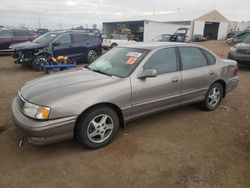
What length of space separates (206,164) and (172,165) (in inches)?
18.7

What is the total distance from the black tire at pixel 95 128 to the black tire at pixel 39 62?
23.2ft

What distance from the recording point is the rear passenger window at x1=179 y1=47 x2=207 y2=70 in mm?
4336

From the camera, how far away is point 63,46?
10.3 meters

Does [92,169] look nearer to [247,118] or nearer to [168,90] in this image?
[168,90]

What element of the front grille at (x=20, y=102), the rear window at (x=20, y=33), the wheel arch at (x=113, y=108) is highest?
the rear window at (x=20, y=33)

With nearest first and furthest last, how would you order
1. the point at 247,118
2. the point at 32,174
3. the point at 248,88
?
the point at 32,174, the point at 247,118, the point at 248,88

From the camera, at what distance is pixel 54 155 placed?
3.29 m

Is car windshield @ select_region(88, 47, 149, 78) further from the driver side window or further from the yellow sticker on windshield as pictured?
the driver side window

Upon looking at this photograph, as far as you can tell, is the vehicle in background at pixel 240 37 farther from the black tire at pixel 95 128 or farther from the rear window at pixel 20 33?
the rear window at pixel 20 33

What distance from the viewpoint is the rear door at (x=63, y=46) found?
10102 millimetres

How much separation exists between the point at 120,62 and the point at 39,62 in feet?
21.8

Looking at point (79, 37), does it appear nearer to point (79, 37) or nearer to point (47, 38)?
point (79, 37)

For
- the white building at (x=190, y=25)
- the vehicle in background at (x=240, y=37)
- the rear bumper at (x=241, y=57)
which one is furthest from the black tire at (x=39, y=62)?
the white building at (x=190, y=25)

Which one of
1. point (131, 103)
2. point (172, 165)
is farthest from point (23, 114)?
point (172, 165)
